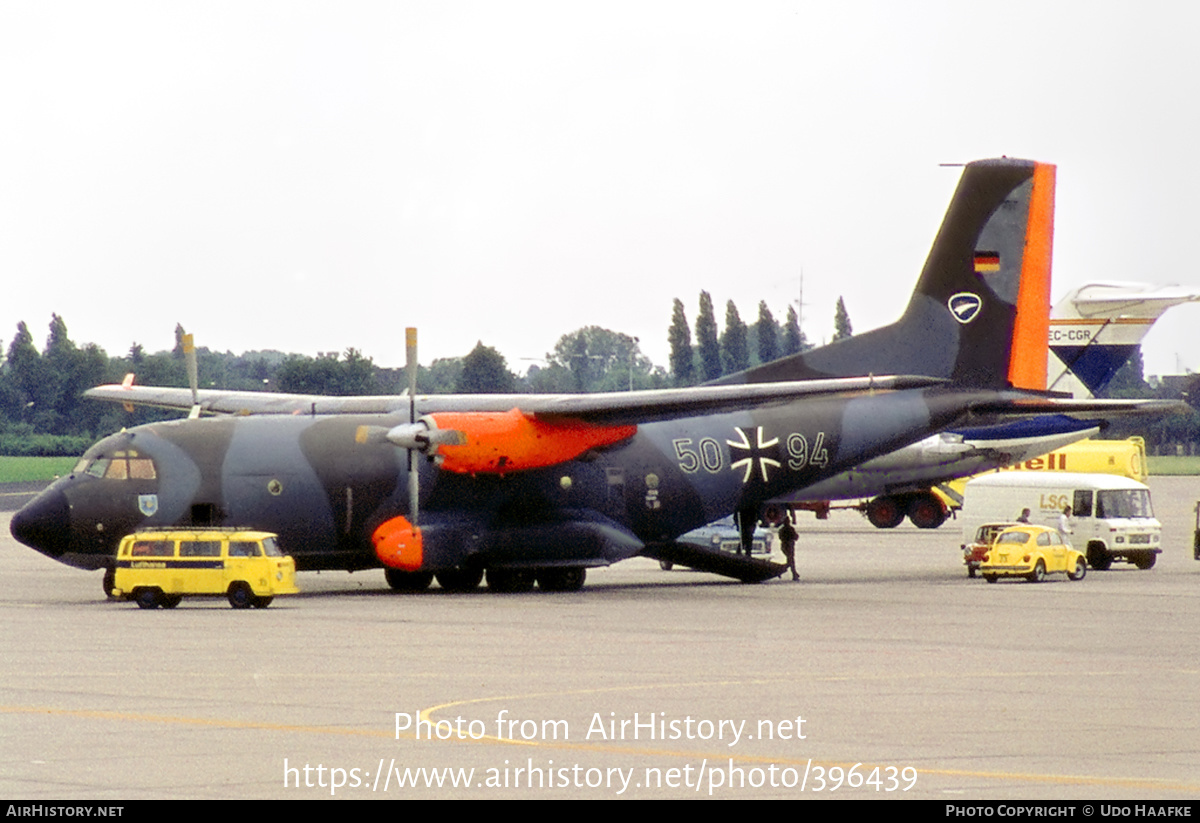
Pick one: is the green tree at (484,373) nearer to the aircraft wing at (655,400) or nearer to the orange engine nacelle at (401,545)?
the aircraft wing at (655,400)

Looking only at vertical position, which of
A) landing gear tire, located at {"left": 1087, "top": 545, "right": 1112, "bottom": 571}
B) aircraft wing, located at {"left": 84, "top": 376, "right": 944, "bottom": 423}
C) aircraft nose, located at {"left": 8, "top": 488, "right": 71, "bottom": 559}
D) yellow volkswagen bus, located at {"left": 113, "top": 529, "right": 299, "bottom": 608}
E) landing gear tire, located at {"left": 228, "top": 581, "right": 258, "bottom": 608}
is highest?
aircraft wing, located at {"left": 84, "top": 376, "right": 944, "bottom": 423}

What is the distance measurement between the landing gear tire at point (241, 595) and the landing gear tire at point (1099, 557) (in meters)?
24.1

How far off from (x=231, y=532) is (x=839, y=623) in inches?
427

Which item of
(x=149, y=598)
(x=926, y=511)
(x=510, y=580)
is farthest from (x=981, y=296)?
(x=926, y=511)

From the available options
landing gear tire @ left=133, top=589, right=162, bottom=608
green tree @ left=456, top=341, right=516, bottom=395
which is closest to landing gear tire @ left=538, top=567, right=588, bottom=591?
landing gear tire @ left=133, top=589, right=162, bottom=608

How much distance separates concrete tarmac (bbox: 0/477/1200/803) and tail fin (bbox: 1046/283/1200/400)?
34.0m

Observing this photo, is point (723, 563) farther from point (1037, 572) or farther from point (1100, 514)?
point (1100, 514)

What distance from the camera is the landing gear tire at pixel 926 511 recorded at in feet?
210

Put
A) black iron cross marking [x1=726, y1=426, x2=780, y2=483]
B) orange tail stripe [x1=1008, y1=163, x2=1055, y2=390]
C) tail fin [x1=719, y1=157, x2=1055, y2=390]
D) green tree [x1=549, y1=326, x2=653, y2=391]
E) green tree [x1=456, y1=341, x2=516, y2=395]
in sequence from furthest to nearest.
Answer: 1. green tree [x1=549, y1=326, x2=653, y2=391]
2. green tree [x1=456, y1=341, x2=516, y2=395]
3. orange tail stripe [x1=1008, y1=163, x2=1055, y2=390]
4. tail fin [x1=719, y1=157, x2=1055, y2=390]
5. black iron cross marking [x1=726, y1=426, x2=780, y2=483]

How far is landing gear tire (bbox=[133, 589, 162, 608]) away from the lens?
3031 centimetres

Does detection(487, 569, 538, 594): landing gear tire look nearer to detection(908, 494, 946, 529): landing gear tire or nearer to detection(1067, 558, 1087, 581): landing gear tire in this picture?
detection(1067, 558, 1087, 581): landing gear tire

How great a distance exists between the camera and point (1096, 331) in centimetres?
6606

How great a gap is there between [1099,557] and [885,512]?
20.5m

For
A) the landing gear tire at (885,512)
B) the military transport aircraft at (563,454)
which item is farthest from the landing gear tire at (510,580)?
the landing gear tire at (885,512)
